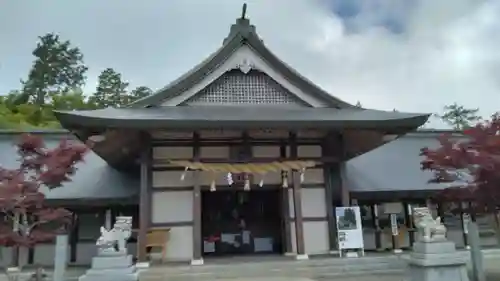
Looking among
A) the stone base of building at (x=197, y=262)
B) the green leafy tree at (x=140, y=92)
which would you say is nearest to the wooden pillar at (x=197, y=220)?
the stone base of building at (x=197, y=262)

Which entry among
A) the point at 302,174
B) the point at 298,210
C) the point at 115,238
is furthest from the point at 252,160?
the point at 115,238

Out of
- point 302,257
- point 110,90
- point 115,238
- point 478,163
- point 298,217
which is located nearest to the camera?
point 115,238

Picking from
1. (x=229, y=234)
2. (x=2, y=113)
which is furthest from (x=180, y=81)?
(x=2, y=113)

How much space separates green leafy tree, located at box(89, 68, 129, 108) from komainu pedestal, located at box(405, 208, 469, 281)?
34.9 meters

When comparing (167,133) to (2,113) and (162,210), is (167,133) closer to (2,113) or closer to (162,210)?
(162,210)

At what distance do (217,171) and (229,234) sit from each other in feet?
12.4

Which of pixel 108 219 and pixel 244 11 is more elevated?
pixel 244 11

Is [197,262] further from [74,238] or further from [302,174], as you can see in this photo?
[74,238]

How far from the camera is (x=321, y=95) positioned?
1173 cm

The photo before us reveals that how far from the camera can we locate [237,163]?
10.2 meters

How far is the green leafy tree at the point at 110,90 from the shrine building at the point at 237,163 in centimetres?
2825

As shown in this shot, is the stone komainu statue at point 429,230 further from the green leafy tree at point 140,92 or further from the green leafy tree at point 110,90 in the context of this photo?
the green leafy tree at point 140,92

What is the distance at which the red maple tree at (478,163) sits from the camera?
27.0 feet

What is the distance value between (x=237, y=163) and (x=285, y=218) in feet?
6.34
